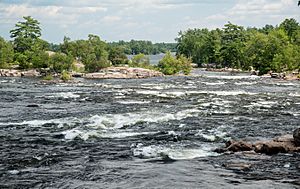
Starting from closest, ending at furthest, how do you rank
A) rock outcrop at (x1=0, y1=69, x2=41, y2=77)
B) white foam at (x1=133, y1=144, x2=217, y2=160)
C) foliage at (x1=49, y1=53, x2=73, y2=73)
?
1. white foam at (x1=133, y1=144, x2=217, y2=160)
2. foliage at (x1=49, y1=53, x2=73, y2=73)
3. rock outcrop at (x1=0, y1=69, x2=41, y2=77)

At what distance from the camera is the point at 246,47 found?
11175 centimetres

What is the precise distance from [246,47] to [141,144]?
96704 millimetres

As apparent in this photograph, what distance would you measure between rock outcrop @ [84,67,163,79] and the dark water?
44.0 metres

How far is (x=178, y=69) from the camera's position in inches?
3573

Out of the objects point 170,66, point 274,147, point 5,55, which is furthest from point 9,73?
point 274,147

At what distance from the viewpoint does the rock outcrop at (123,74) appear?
8163 cm

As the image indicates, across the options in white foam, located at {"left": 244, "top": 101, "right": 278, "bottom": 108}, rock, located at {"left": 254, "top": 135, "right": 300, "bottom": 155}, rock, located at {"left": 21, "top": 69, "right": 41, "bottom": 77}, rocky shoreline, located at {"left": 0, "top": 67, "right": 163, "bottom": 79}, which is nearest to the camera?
rock, located at {"left": 254, "top": 135, "right": 300, "bottom": 155}

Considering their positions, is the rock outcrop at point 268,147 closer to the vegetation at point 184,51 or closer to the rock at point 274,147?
the rock at point 274,147

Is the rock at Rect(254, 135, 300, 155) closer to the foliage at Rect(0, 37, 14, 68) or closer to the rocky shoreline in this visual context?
the rocky shoreline

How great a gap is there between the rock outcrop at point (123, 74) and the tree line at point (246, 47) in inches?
1007

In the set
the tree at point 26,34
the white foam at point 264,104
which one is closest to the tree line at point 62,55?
the tree at point 26,34

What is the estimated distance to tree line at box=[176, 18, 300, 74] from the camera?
8888cm

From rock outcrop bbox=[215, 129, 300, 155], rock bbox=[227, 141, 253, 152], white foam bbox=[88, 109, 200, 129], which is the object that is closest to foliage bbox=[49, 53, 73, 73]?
white foam bbox=[88, 109, 200, 129]

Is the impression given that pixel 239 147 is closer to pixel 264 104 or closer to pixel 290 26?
pixel 264 104
